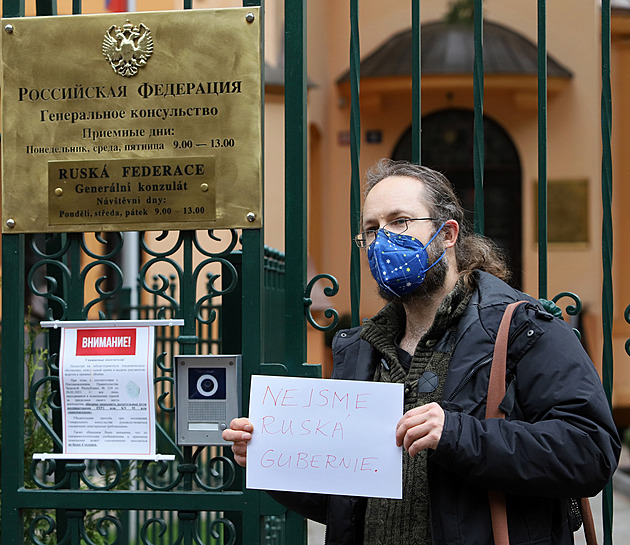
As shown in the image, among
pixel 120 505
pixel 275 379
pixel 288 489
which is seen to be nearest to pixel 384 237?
pixel 275 379

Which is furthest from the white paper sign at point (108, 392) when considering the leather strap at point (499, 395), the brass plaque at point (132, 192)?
the leather strap at point (499, 395)

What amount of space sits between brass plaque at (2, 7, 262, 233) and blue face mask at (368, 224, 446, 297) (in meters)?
0.60

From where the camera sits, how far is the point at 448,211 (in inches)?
106

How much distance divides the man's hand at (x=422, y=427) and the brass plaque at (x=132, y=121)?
41.2 inches

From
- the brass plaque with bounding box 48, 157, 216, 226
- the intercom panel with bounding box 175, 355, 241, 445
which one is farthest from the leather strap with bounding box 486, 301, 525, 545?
the brass plaque with bounding box 48, 157, 216, 226

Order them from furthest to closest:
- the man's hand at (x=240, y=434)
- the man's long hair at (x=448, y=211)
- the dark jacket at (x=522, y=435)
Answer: the man's long hair at (x=448, y=211), the man's hand at (x=240, y=434), the dark jacket at (x=522, y=435)

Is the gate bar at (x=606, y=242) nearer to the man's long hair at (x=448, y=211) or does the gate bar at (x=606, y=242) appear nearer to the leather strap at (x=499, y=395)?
the man's long hair at (x=448, y=211)

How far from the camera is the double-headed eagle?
3.10m

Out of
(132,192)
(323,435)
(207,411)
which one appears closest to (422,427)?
(323,435)

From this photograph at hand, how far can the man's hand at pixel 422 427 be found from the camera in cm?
221

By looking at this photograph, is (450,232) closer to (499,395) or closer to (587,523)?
(499,395)

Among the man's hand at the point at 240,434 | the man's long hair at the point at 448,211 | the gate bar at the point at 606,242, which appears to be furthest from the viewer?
the gate bar at the point at 606,242

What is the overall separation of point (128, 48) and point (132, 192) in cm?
49

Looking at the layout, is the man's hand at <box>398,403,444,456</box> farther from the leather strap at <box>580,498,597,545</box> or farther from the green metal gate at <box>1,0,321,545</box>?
the green metal gate at <box>1,0,321,545</box>
